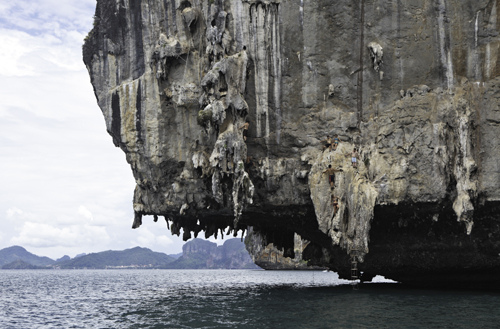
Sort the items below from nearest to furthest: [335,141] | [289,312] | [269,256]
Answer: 1. [289,312]
2. [335,141]
3. [269,256]

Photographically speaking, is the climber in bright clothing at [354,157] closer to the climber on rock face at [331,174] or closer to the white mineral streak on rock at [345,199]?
the white mineral streak on rock at [345,199]

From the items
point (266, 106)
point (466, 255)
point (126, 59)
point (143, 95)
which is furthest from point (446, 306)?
point (126, 59)

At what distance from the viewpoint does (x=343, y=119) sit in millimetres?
34812

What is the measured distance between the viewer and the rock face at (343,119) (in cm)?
3219

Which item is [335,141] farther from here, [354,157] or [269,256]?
[269,256]

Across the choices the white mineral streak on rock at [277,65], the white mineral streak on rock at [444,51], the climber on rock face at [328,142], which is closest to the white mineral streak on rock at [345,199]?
the climber on rock face at [328,142]

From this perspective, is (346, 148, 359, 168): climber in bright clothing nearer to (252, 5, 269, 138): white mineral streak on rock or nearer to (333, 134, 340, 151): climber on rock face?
(333, 134, 340, 151): climber on rock face

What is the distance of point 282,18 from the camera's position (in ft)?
115

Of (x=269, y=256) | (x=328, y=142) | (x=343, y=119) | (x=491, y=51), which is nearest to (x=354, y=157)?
(x=328, y=142)

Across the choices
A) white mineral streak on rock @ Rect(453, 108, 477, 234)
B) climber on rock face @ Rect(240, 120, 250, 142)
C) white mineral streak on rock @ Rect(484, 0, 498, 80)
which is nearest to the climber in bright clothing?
white mineral streak on rock @ Rect(453, 108, 477, 234)

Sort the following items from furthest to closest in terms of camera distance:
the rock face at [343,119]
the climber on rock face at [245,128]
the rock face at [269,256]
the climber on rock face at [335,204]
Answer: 1. the rock face at [269,256]
2. the climber on rock face at [245,128]
3. the climber on rock face at [335,204]
4. the rock face at [343,119]

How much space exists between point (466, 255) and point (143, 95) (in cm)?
2708

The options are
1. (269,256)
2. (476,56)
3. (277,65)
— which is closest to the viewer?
(476,56)

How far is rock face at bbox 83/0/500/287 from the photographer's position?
32.2m
